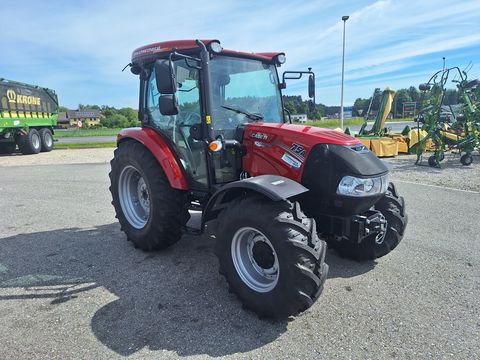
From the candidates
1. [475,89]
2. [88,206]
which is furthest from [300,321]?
[475,89]

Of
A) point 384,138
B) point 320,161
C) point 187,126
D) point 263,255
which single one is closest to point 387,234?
point 320,161

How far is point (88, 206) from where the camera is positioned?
662cm

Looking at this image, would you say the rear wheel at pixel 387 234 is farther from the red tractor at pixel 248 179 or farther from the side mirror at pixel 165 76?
the side mirror at pixel 165 76

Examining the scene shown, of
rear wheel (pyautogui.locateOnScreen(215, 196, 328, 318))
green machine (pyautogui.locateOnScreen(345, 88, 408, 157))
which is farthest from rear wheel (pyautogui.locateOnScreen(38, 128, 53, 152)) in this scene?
rear wheel (pyautogui.locateOnScreen(215, 196, 328, 318))

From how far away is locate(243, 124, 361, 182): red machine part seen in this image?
3168 millimetres

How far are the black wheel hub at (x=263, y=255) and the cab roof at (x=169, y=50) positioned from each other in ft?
6.58

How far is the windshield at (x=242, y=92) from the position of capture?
3.68 meters

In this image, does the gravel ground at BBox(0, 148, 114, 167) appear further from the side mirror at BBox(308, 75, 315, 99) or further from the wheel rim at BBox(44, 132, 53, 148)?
the side mirror at BBox(308, 75, 315, 99)

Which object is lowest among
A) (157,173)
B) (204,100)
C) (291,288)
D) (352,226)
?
(291,288)

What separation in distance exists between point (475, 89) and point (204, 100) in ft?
38.6

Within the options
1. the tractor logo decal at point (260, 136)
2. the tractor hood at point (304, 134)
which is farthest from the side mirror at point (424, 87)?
the tractor logo decal at point (260, 136)

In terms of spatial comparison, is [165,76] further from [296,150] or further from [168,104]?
[296,150]

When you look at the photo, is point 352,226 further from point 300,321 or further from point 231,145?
point 231,145

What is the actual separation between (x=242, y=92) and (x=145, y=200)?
6.46 ft
